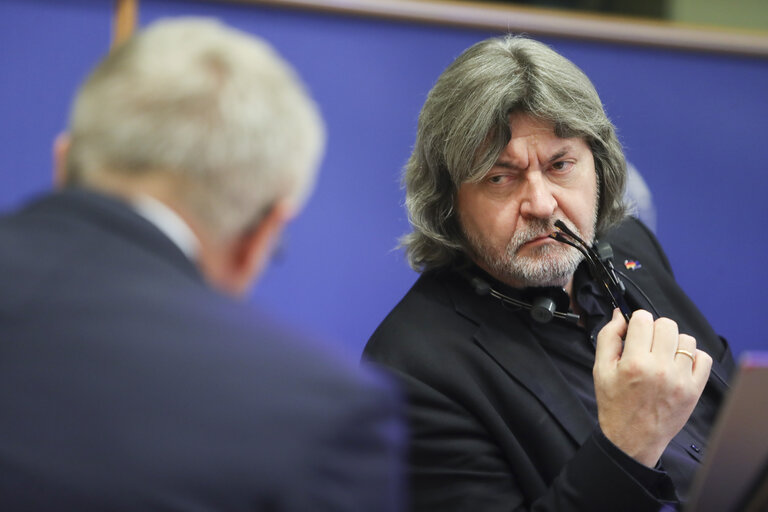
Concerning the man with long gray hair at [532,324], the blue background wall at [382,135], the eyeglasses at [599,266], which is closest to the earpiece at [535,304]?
the man with long gray hair at [532,324]

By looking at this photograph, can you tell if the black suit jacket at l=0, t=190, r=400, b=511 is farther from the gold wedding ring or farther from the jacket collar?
the gold wedding ring

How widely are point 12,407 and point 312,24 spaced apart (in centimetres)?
145

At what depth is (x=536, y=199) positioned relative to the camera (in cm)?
171

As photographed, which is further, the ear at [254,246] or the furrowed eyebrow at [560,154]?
A: the furrowed eyebrow at [560,154]

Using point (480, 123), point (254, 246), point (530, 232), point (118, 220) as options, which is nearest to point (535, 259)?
point (530, 232)

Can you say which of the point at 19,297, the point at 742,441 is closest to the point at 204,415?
the point at 19,297

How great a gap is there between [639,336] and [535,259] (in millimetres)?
290

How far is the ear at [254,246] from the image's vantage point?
916mm

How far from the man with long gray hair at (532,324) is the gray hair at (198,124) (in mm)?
759

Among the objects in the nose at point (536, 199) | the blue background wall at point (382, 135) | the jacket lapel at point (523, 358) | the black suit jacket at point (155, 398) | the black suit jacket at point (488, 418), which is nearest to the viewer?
the black suit jacket at point (155, 398)

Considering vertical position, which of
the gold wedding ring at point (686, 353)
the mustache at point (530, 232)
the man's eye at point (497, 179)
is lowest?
the gold wedding ring at point (686, 353)

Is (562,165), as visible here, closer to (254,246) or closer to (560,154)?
(560,154)

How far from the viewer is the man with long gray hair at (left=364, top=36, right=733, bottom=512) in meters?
1.47

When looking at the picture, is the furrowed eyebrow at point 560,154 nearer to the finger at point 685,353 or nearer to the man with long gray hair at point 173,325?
the finger at point 685,353
